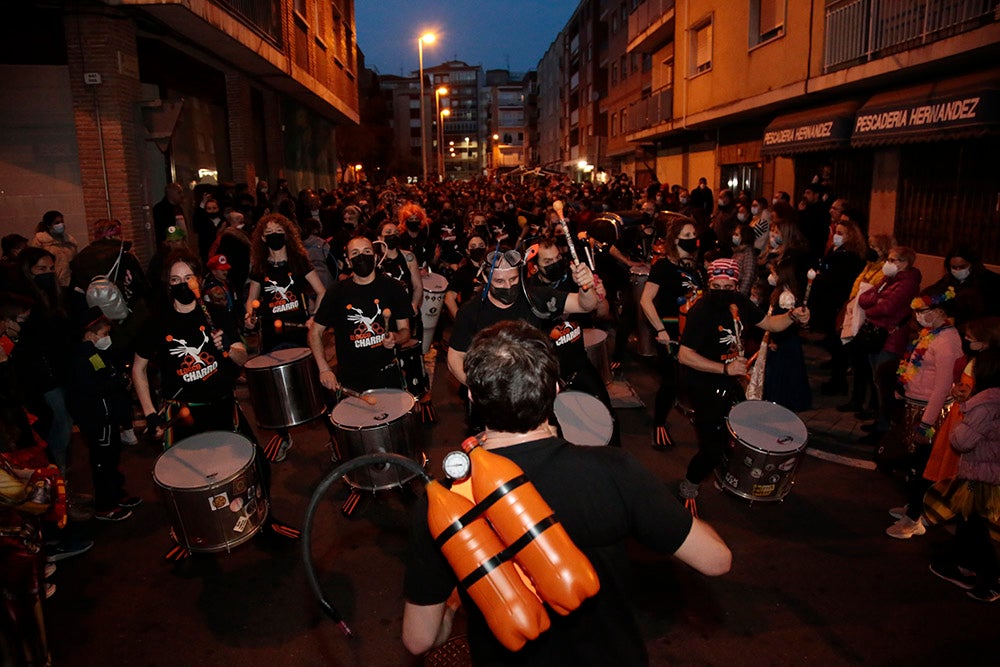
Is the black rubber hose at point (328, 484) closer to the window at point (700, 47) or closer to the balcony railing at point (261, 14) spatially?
the balcony railing at point (261, 14)

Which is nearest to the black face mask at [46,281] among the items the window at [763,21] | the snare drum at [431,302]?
the snare drum at [431,302]

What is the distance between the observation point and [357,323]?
5.65 metres

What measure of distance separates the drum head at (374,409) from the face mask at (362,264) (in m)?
0.97

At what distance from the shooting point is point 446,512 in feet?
5.67

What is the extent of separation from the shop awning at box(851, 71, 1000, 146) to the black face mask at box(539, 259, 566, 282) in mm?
7022

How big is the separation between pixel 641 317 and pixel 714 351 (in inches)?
168

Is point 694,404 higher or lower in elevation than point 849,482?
higher

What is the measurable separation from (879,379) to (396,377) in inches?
180

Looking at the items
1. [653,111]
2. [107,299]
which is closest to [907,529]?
[107,299]

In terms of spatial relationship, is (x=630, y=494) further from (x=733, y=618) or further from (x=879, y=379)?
(x=879, y=379)

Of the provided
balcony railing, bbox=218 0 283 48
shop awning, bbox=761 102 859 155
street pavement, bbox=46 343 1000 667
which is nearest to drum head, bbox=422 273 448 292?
street pavement, bbox=46 343 1000 667

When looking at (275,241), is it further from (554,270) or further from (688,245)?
(688,245)

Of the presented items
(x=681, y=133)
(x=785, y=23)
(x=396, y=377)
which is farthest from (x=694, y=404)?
(x=681, y=133)

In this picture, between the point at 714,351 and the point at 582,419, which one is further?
the point at 714,351
